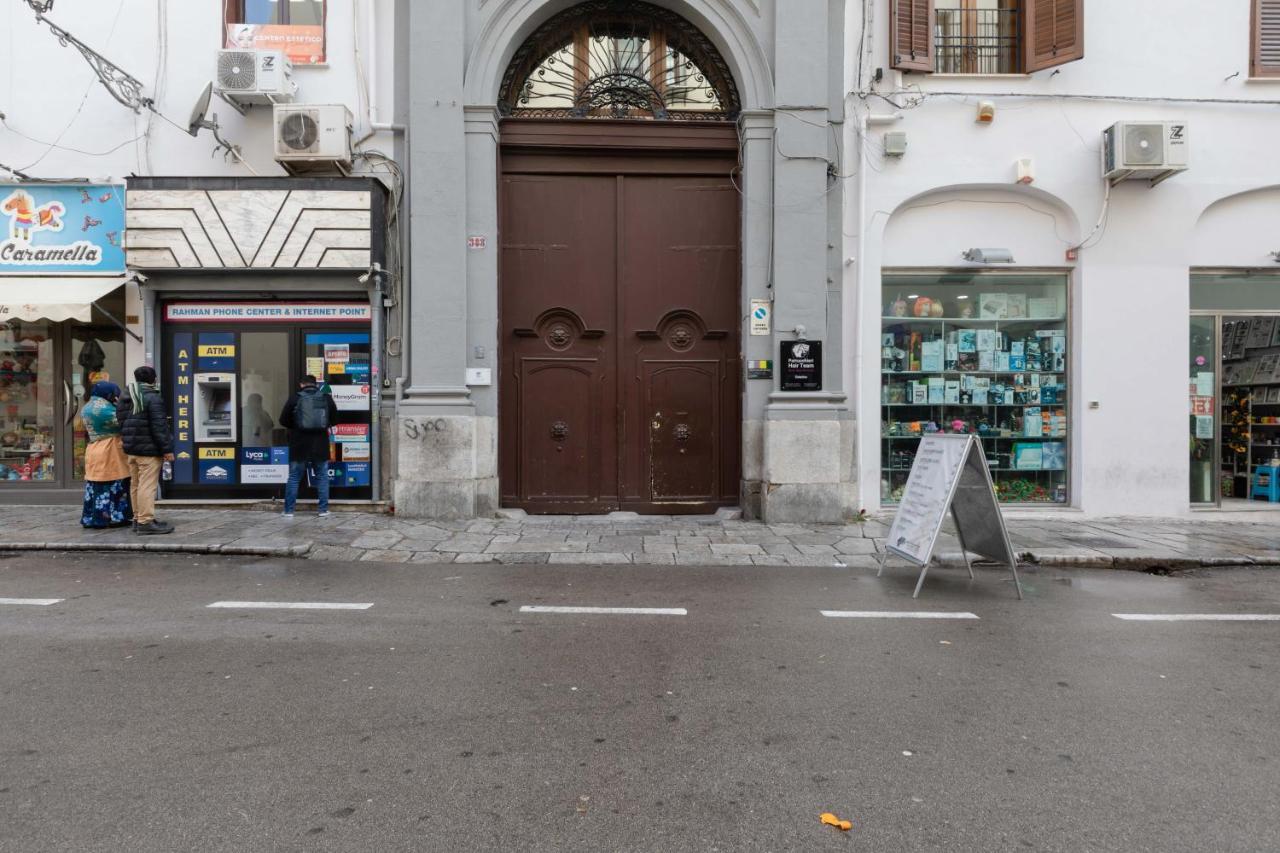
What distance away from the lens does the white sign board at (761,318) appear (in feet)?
32.0

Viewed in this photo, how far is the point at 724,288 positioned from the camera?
10289 millimetres

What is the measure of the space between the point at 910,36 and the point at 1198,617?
25.8 feet

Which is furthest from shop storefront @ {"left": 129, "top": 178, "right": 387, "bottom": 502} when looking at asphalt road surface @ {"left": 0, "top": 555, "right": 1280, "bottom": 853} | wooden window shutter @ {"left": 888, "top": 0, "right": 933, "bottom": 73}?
wooden window shutter @ {"left": 888, "top": 0, "right": 933, "bottom": 73}

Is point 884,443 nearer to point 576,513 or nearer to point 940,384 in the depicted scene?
point 940,384

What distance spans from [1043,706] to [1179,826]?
1.06 m

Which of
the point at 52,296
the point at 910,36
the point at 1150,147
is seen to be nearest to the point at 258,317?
the point at 52,296

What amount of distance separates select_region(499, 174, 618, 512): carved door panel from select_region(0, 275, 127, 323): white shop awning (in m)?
5.13

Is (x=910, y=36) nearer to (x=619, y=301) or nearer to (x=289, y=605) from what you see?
(x=619, y=301)

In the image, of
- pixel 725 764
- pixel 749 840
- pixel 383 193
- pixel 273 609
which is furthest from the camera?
pixel 383 193

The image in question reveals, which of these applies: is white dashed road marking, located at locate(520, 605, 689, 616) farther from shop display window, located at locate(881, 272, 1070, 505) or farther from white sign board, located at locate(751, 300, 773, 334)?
shop display window, located at locate(881, 272, 1070, 505)

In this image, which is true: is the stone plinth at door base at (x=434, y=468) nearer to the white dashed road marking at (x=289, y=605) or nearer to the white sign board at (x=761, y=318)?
the white dashed road marking at (x=289, y=605)

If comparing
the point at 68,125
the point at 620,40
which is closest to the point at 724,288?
the point at 620,40

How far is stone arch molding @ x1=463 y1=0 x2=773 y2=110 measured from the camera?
972 centimetres

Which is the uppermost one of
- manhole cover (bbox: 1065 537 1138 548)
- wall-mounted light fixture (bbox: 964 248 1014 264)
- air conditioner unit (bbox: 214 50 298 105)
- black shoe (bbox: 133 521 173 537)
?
air conditioner unit (bbox: 214 50 298 105)
